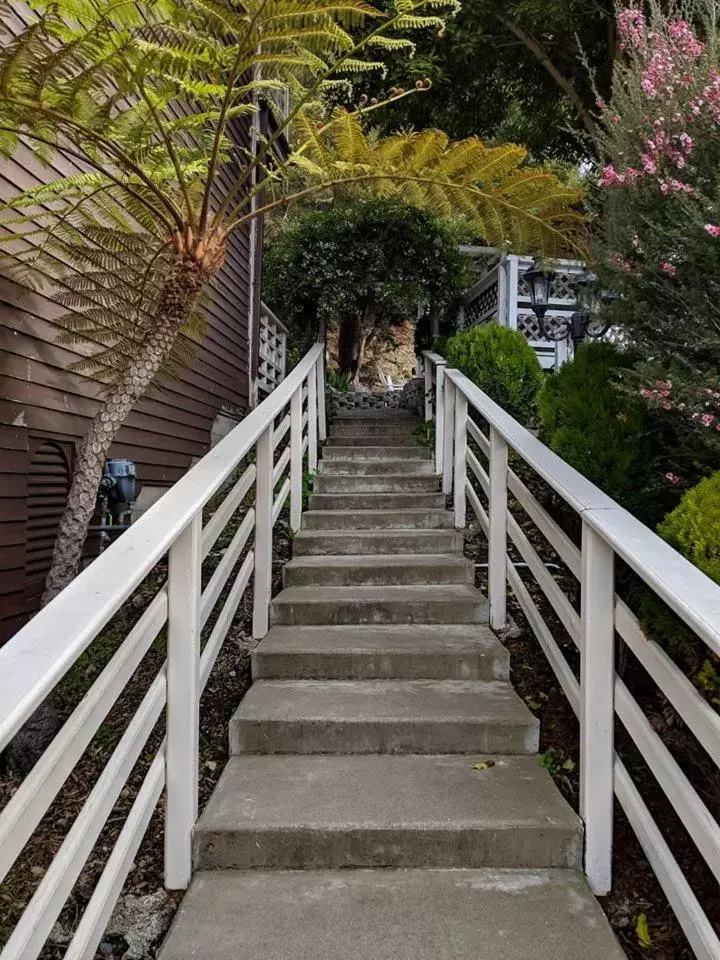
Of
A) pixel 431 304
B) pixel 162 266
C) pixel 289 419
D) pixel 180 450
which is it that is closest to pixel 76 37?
pixel 162 266

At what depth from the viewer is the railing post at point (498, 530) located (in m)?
2.83

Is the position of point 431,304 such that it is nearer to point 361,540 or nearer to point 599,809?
point 361,540

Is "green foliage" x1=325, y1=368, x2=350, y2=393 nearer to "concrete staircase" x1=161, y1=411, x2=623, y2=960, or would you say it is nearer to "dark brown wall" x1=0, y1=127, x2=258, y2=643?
"dark brown wall" x1=0, y1=127, x2=258, y2=643

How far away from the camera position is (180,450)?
207 inches

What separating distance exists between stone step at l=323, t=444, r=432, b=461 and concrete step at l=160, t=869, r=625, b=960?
377 centimetres

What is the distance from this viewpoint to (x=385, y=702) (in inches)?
90.1

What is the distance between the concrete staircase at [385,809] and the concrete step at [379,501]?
1200mm

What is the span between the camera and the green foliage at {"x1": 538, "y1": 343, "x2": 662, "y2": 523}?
2.37m

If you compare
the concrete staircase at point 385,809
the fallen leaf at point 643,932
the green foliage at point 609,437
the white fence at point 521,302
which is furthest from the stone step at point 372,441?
the fallen leaf at point 643,932

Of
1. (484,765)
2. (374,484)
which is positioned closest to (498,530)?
(484,765)

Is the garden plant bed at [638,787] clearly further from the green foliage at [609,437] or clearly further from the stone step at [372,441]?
the stone step at [372,441]

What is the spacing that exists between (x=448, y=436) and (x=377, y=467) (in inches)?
23.7

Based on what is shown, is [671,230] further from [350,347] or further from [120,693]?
[350,347]

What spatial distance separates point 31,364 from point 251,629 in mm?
1730
